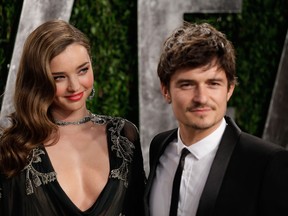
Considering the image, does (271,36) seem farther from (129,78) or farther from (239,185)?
(239,185)

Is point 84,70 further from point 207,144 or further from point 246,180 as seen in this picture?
point 246,180

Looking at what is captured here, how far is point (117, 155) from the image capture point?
2496 mm

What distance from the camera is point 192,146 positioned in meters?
2.11

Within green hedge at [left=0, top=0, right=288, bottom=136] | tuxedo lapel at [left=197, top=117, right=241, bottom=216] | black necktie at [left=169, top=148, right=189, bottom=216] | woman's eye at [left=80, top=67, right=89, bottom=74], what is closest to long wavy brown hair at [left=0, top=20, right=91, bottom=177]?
woman's eye at [left=80, top=67, right=89, bottom=74]

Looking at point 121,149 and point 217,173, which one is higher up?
point 217,173

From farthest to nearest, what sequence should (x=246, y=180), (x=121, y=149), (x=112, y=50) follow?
1. (x=112, y=50)
2. (x=121, y=149)
3. (x=246, y=180)

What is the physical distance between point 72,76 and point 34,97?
21cm

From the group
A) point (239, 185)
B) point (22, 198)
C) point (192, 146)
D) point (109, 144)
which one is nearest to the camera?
point (239, 185)

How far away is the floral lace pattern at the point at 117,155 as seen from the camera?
2.33 metres

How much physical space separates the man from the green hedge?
50.0 inches

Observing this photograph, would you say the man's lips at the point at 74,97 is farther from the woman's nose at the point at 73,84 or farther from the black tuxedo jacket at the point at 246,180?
the black tuxedo jacket at the point at 246,180

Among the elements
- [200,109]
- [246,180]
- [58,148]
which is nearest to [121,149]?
[58,148]

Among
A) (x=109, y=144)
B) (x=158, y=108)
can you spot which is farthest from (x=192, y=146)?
(x=158, y=108)

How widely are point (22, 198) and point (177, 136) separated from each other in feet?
2.33
